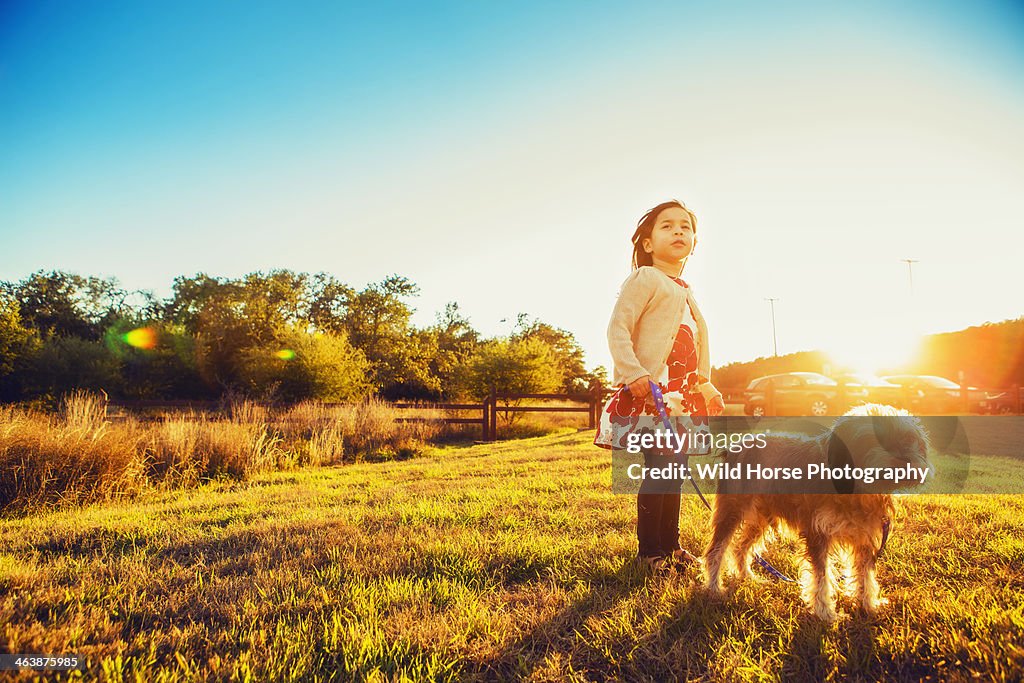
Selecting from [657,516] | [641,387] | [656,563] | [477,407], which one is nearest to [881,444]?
[641,387]

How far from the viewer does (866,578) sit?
8.59 ft

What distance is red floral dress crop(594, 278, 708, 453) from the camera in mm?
3189

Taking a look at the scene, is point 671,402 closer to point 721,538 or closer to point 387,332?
point 721,538

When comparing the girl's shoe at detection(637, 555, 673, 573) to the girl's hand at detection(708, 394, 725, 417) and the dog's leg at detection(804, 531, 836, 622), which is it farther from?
the girl's hand at detection(708, 394, 725, 417)

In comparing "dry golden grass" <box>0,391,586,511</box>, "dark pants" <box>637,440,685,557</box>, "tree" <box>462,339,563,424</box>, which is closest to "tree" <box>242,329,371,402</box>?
"tree" <box>462,339,563,424</box>

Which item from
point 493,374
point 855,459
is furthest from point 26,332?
point 855,459

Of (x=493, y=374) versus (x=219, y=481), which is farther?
(x=493, y=374)

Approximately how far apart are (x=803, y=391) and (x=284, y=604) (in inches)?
852

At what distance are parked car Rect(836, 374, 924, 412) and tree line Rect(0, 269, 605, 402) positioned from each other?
11.9 meters

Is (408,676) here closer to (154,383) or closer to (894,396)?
(894,396)

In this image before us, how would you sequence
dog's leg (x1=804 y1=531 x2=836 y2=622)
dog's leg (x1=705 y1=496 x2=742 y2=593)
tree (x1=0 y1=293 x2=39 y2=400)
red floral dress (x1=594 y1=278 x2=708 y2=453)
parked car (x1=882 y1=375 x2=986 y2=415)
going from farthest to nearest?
tree (x1=0 y1=293 x2=39 y2=400)
parked car (x1=882 y1=375 x2=986 y2=415)
red floral dress (x1=594 y1=278 x2=708 y2=453)
dog's leg (x1=705 y1=496 x2=742 y2=593)
dog's leg (x1=804 y1=531 x2=836 y2=622)

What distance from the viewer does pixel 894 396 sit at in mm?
18922

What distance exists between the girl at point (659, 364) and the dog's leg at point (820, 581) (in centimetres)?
78

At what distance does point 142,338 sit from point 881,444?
45.9 metres
